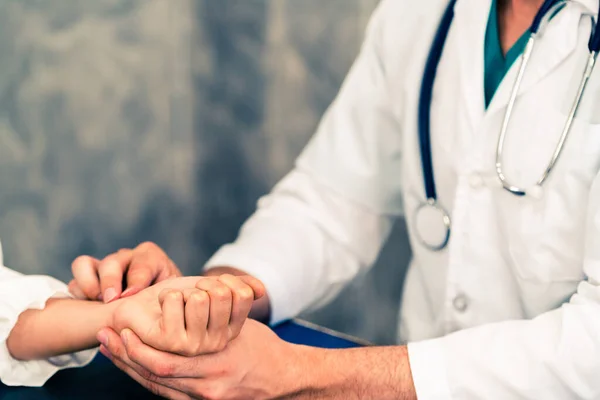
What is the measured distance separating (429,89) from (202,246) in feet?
3.79

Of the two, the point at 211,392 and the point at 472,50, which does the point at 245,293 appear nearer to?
the point at 211,392

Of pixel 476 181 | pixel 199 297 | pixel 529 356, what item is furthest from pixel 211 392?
pixel 476 181

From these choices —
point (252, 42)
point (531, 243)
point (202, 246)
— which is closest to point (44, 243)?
point (202, 246)

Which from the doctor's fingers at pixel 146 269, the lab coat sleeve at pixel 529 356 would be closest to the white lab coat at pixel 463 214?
the lab coat sleeve at pixel 529 356

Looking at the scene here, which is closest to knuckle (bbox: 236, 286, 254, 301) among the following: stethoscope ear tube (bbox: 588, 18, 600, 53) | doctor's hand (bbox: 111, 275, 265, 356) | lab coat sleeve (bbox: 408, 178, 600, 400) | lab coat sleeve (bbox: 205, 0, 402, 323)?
doctor's hand (bbox: 111, 275, 265, 356)

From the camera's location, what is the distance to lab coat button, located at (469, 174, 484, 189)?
3.14 feet

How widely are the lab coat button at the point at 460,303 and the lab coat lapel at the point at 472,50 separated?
0.25 metres

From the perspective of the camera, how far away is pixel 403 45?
1.12m

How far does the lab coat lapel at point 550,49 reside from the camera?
90cm

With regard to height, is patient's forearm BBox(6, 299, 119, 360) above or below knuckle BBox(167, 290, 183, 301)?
below

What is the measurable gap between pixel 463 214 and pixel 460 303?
13cm

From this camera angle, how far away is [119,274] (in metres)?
0.87

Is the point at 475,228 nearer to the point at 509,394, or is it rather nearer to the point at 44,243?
the point at 509,394

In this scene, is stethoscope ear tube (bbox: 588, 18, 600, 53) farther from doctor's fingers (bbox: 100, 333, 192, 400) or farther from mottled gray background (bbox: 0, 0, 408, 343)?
mottled gray background (bbox: 0, 0, 408, 343)
